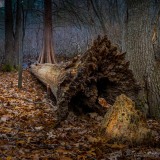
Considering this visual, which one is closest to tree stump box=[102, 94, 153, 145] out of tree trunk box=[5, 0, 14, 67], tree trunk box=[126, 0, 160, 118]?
tree trunk box=[126, 0, 160, 118]

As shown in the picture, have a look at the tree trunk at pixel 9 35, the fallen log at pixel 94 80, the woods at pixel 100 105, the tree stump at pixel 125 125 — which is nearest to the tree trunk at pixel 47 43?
the tree trunk at pixel 9 35

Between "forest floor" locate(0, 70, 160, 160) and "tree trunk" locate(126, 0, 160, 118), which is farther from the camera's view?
"tree trunk" locate(126, 0, 160, 118)

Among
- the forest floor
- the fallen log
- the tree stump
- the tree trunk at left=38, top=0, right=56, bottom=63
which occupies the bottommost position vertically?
the forest floor

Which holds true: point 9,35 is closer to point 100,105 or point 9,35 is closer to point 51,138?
point 100,105

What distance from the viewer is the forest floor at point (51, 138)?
3.55m

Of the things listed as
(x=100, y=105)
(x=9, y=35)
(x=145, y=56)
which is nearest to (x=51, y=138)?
(x=100, y=105)

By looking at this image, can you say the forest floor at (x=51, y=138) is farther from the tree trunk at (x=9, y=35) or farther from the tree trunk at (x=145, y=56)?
the tree trunk at (x=9, y=35)

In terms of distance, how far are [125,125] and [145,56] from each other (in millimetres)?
2254

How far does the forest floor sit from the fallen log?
1.01 ft

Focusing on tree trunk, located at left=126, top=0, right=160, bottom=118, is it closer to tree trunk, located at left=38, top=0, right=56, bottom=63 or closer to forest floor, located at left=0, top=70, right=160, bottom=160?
forest floor, located at left=0, top=70, right=160, bottom=160

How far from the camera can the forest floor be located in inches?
140

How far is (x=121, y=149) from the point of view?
3.90 m

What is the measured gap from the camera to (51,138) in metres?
4.29

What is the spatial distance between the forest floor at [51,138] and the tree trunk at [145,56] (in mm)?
522
